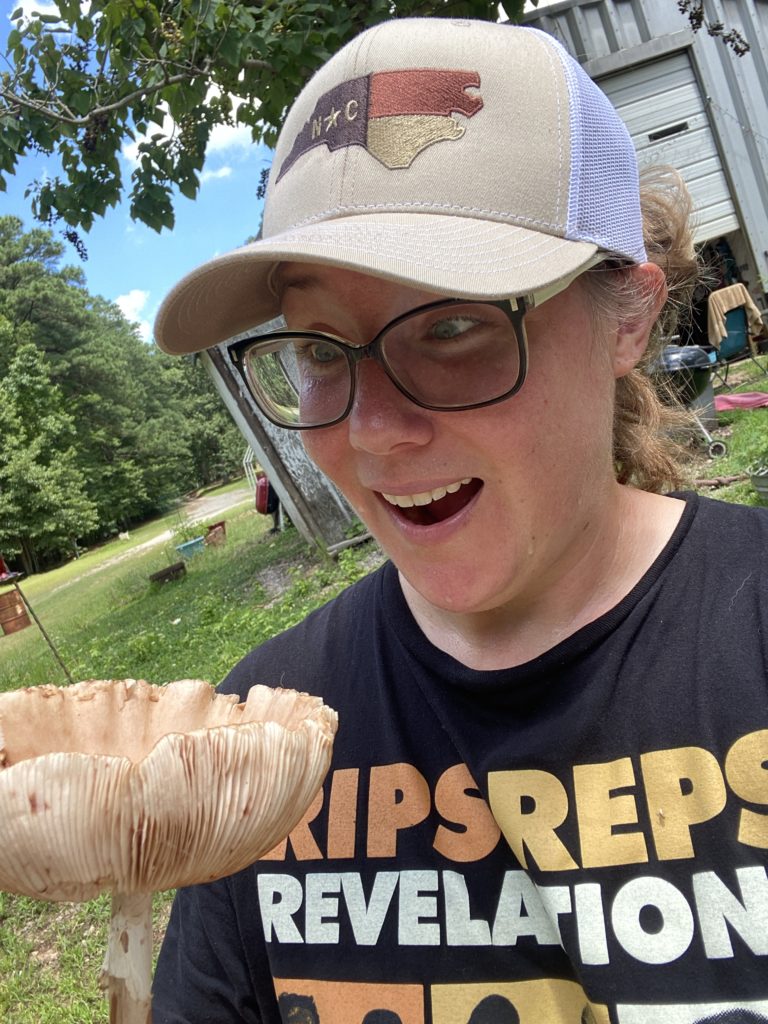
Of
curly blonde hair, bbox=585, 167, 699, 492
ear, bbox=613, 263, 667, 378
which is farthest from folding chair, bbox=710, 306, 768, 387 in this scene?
ear, bbox=613, 263, 667, 378

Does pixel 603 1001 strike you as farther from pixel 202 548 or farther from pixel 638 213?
pixel 202 548

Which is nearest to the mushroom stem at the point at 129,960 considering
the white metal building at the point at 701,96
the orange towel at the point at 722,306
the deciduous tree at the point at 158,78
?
the deciduous tree at the point at 158,78

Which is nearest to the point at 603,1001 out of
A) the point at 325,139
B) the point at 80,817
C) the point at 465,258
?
the point at 80,817

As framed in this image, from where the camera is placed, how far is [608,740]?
106 cm

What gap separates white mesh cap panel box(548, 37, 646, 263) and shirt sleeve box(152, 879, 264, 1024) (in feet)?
4.14

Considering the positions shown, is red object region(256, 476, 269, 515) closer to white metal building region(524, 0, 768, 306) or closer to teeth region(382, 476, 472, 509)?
white metal building region(524, 0, 768, 306)

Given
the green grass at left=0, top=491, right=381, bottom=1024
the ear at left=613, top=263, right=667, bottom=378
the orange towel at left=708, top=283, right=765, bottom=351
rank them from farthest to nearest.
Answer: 1. the orange towel at left=708, top=283, right=765, bottom=351
2. the green grass at left=0, top=491, right=381, bottom=1024
3. the ear at left=613, top=263, right=667, bottom=378

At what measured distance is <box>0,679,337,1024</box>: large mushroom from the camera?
2.14ft

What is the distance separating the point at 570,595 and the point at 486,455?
0.33 metres

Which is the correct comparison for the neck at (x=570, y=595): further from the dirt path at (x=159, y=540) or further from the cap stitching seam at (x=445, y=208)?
the dirt path at (x=159, y=540)

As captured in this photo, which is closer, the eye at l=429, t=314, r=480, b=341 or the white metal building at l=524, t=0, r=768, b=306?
the eye at l=429, t=314, r=480, b=341

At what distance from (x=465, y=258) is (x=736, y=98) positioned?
10317mm

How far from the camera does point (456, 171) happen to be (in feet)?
3.47

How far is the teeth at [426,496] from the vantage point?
115cm
